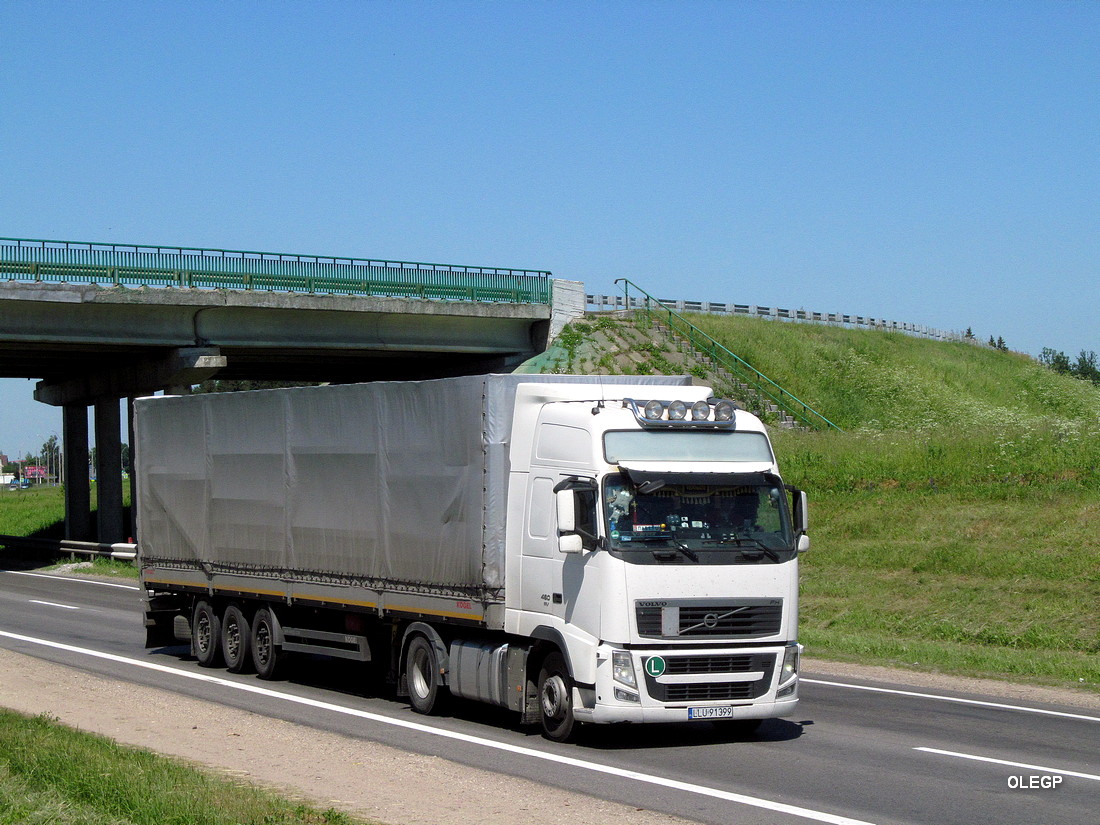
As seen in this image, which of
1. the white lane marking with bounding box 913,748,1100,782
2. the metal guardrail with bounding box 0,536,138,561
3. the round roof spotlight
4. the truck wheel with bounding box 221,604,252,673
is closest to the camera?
the white lane marking with bounding box 913,748,1100,782

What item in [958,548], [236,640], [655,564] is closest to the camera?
[655,564]

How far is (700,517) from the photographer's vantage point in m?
11.9

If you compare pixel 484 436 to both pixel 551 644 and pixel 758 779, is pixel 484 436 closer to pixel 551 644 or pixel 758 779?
pixel 551 644

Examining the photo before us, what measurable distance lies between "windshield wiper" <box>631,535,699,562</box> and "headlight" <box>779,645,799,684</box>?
1349 millimetres

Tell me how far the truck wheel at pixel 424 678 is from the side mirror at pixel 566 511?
283 cm

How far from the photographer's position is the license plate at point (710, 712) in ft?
37.6

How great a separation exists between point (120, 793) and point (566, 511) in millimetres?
4472

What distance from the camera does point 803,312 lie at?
236 feet

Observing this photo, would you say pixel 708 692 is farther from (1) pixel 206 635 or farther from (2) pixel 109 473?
(2) pixel 109 473

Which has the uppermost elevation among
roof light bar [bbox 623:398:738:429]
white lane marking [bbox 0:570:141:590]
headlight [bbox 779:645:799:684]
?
roof light bar [bbox 623:398:738:429]

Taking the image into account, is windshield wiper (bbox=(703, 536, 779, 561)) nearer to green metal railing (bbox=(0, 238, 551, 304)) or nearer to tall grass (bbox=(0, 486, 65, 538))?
green metal railing (bbox=(0, 238, 551, 304))

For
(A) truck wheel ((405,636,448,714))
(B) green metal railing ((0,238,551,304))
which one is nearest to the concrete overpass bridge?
(B) green metal railing ((0,238,551,304))

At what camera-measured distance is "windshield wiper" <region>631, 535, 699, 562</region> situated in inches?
456

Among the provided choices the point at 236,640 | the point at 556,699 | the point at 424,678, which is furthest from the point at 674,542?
the point at 236,640
